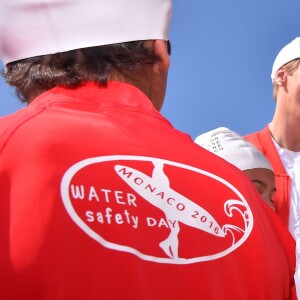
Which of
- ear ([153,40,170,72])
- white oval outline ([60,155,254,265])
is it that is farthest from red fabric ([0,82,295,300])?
ear ([153,40,170,72])

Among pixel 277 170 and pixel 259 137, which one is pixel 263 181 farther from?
pixel 259 137

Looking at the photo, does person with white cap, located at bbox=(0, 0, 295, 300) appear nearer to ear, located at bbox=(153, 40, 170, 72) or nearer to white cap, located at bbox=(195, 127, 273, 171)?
ear, located at bbox=(153, 40, 170, 72)

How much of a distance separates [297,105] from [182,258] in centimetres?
198

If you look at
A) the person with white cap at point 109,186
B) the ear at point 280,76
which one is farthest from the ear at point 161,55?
the ear at point 280,76

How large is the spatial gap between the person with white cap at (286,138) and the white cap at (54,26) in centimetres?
139

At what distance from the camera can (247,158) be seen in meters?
→ 2.27

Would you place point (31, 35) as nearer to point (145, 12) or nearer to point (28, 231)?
point (145, 12)

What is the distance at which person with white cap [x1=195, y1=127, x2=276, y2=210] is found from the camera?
2.25 m

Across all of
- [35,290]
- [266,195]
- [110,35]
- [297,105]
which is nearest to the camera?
[35,290]

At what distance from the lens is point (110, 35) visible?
1005 mm

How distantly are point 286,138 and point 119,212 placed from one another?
1.92 metres

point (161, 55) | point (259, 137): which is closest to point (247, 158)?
point (259, 137)

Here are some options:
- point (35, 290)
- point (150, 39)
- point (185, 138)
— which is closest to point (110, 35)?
point (150, 39)

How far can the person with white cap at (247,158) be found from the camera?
225 cm
